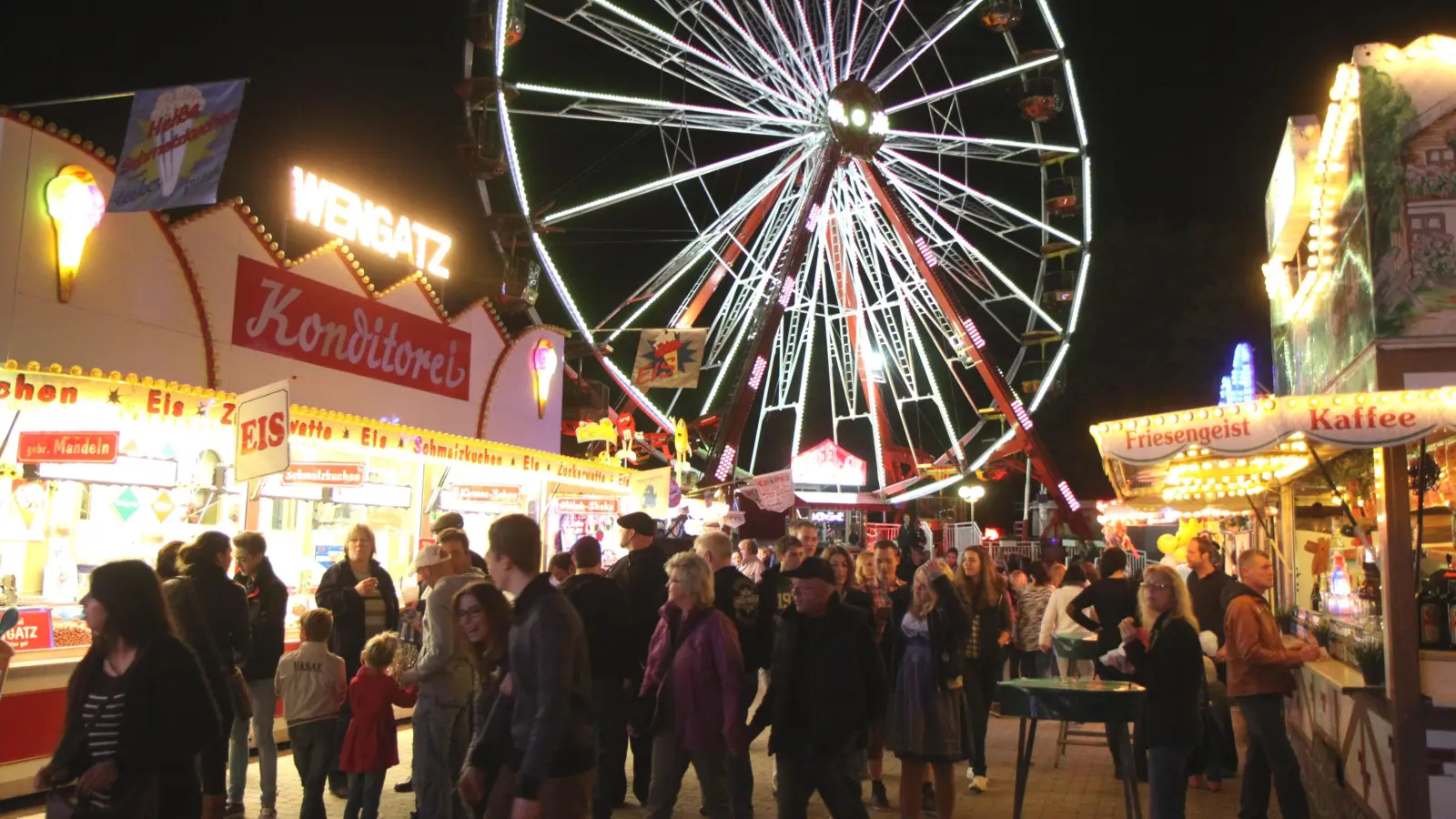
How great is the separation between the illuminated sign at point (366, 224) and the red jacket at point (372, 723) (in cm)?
742

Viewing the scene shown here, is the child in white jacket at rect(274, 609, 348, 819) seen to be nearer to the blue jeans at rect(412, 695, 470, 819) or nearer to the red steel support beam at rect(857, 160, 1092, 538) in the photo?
the blue jeans at rect(412, 695, 470, 819)

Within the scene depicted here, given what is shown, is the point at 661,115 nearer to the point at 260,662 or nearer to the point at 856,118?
the point at 856,118

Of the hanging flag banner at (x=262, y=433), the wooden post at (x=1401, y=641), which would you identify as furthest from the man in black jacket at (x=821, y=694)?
the hanging flag banner at (x=262, y=433)

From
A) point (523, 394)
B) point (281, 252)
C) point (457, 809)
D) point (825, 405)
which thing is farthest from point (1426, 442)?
point (825, 405)

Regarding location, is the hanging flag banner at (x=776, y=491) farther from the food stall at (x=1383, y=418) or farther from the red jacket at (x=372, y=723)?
the red jacket at (x=372, y=723)

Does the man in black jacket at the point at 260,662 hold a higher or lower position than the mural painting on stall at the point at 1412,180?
lower

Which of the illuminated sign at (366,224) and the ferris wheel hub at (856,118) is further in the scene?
the ferris wheel hub at (856,118)

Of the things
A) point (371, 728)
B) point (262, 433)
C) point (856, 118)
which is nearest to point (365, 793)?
point (371, 728)

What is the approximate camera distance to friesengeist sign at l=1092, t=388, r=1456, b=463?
21.7 ft

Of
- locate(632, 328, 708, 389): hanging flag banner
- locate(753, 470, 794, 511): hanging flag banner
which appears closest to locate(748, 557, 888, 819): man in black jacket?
locate(753, 470, 794, 511): hanging flag banner

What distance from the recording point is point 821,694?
5781mm

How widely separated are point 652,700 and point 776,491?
11050 millimetres

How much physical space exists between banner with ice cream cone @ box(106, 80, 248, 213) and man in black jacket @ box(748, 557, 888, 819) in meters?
6.05

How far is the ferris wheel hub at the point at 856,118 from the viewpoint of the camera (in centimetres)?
2072
